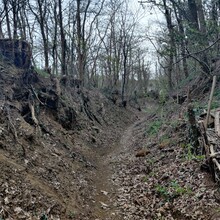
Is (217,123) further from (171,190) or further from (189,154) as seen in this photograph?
(171,190)

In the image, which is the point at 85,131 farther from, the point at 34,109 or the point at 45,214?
the point at 45,214

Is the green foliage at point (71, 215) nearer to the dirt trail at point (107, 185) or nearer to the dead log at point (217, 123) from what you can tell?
the dirt trail at point (107, 185)

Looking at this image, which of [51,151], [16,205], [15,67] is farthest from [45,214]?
[15,67]

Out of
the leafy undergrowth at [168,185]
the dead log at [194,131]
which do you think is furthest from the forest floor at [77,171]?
the dead log at [194,131]

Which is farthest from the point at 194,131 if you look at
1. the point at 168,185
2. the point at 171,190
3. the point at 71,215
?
the point at 71,215

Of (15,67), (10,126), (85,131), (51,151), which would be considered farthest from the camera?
(85,131)

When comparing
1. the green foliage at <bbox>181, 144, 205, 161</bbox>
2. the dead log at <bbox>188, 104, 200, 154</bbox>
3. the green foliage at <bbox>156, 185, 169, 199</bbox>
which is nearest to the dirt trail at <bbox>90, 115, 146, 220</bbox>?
the green foliage at <bbox>156, 185, 169, 199</bbox>

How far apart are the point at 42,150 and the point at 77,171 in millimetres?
1325

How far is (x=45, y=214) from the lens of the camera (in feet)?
17.9

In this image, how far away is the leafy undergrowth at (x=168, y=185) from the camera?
5.98 meters

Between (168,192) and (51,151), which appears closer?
(168,192)

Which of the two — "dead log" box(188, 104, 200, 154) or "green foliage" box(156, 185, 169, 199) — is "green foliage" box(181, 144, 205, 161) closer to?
"dead log" box(188, 104, 200, 154)

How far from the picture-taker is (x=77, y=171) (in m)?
9.16

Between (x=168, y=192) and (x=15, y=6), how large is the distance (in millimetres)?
11814
